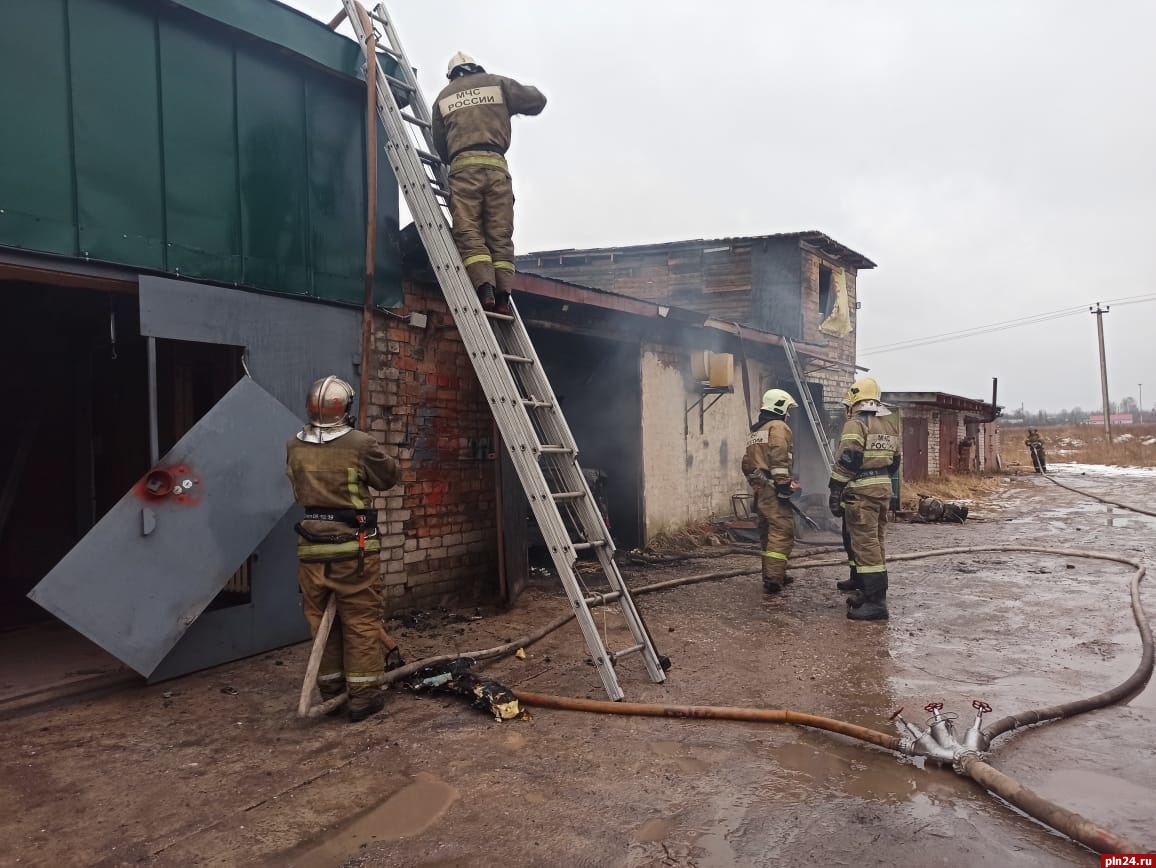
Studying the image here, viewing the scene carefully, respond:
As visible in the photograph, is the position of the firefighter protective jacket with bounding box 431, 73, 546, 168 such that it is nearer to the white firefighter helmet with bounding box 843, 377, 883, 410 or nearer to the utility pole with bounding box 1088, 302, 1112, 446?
the white firefighter helmet with bounding box 843, 377, 883, 410

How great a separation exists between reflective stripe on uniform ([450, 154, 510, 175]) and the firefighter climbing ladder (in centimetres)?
24

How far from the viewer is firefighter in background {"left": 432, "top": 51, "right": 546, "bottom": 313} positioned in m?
4.75

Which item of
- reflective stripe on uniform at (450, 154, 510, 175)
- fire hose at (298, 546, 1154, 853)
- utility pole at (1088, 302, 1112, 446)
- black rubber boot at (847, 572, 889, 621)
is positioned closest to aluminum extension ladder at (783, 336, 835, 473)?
black rubber boot at (847, 572, 889, 621)

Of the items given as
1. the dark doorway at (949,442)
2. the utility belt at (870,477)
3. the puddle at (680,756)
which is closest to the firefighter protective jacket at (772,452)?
the utility belt at (870,477)

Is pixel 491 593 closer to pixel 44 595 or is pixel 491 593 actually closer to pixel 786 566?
pixel 786 566

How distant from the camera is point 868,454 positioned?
6.14 meters

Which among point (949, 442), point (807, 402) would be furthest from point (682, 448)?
point (949, 442)

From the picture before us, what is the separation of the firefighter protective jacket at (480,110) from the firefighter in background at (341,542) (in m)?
1.96

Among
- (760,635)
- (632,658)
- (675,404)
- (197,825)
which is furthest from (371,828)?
(675,404)

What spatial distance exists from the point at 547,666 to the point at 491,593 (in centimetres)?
174

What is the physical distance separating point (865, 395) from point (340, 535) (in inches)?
183

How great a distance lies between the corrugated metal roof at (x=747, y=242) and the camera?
16062 millimetres

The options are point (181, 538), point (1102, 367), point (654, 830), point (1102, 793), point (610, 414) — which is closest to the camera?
point (654, 830)

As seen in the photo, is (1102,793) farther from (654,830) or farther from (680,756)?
(654,830)
